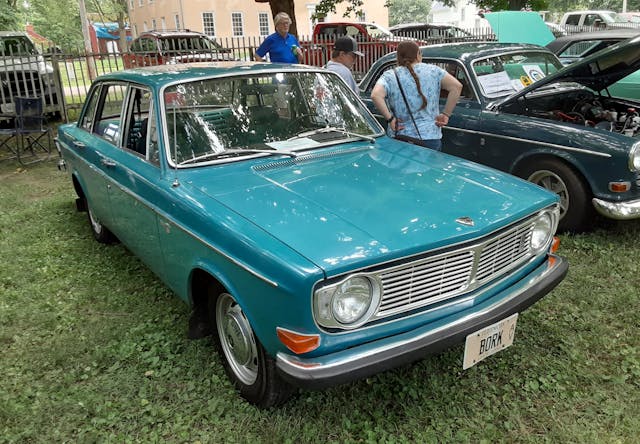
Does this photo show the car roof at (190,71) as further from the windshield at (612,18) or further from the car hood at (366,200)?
the windshield at (612,18)

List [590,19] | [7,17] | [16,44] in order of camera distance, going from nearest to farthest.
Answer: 1. [16,44]
2. [7,17]
3. [590,19]

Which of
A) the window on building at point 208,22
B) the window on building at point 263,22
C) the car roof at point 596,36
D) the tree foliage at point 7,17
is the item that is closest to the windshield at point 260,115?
the car roof at point 596,36

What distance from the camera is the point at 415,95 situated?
4.63 meters

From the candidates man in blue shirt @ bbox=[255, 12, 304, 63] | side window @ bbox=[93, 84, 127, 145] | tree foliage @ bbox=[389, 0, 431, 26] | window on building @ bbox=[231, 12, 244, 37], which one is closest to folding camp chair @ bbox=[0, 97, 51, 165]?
man in blue shirt @ bbox=[255, 12, 304, 63]

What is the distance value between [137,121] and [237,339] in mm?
1798

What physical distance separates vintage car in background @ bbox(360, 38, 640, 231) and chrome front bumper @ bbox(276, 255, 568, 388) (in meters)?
2.37

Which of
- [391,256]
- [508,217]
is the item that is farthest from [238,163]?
[508,217]

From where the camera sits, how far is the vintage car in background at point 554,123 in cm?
442

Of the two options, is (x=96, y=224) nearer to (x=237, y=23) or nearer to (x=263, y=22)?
(x=237, y=23)

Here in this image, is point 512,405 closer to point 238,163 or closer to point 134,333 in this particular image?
point 238,163

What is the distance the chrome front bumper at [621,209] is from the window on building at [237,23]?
116 feet

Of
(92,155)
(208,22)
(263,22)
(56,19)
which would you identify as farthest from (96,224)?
(56,19)

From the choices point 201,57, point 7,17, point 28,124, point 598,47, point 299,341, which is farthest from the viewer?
point 7,17

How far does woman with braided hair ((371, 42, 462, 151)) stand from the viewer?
181 inches
